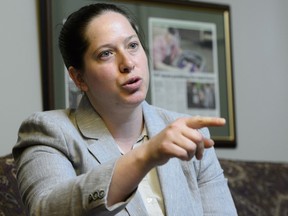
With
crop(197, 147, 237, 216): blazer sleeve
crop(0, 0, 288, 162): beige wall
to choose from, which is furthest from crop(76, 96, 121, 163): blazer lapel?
crop(0, 0, 288, 162): beige wall

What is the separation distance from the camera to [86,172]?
158cm

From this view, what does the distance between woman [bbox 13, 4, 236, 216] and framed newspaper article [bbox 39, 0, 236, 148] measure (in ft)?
2.79

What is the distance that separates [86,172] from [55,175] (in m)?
0.15

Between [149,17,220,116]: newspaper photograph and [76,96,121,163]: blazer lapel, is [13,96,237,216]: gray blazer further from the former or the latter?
[149,17,220,116]: newspaper photograph

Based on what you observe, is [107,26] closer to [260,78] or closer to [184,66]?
[184,66]

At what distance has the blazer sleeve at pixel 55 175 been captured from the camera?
1.26 m

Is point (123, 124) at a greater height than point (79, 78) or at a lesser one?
lesser

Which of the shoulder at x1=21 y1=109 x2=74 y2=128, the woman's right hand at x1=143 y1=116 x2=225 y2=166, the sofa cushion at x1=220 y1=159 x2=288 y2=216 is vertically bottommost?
the sofa cushion at x1=220 y1=159 x2=288 y2=216

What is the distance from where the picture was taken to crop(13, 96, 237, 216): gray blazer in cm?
129

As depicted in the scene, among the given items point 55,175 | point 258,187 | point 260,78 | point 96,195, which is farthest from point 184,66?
point 96,195

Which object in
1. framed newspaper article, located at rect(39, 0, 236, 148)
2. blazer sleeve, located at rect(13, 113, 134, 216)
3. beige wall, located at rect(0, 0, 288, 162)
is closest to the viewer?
blazer sleeve, located at rect(13, 113, 134, 216)

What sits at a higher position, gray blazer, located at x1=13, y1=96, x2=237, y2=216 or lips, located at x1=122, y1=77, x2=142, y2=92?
lips, located at x1=122, y1=77, x2=142, y2=92

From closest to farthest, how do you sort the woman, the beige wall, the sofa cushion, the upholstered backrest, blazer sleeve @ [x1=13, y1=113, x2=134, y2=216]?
blazer sleeve @ [x1=13, y1=113, x2=134, y2=216], the woman, the upholstered backrest, the sofa cushion, the beige wall

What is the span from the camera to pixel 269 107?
3209 mm
